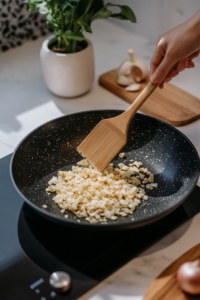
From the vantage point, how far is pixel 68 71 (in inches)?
46.8

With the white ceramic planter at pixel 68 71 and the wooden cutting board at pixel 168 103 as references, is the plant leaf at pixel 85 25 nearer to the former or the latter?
the white ceramic planter at pixel 68 71

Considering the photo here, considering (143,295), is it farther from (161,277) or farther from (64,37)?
(64,37)

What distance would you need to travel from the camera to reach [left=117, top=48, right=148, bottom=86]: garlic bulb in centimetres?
126

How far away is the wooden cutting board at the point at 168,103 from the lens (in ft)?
3.70

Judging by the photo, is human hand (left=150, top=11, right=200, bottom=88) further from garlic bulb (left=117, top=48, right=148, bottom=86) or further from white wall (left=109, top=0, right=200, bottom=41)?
white wall (left=109, top=0, right=200, bottom=41)

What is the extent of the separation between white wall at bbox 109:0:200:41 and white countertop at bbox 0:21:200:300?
0.05m

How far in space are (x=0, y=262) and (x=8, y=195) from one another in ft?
0.67

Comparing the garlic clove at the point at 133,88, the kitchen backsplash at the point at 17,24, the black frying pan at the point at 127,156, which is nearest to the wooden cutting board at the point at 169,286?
the black frying pan at the point at 127,156

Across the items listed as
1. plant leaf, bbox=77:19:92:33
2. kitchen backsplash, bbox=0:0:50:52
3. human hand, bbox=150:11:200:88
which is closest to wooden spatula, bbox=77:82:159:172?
human hand, bbox=150:11:200:88

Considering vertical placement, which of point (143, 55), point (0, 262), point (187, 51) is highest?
point (187, 51)

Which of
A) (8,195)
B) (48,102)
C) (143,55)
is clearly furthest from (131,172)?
(143,55)

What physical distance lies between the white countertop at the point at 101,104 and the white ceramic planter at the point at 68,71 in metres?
0.05

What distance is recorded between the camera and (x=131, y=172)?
948 mm

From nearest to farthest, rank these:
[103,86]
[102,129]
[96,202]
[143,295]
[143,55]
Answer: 1. [143,295]
2. [96,202]
3. [102,129]
4. [103,86]
5. [143,55]
